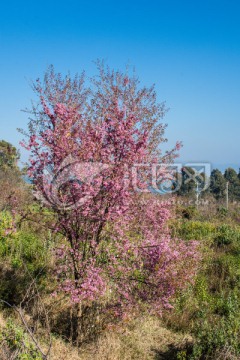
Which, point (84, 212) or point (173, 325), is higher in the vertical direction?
point (84, 212)

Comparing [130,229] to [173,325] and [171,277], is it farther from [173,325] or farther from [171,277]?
[173,325]

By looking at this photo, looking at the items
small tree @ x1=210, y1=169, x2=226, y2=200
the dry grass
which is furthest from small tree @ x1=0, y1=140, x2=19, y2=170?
A: the dry grass

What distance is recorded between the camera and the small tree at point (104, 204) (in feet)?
13.9

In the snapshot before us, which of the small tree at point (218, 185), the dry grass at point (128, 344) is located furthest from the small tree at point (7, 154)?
the dry grass at point (128, 344)

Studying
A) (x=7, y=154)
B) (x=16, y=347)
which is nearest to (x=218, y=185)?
(x=7, y=154)

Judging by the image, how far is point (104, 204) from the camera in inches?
170

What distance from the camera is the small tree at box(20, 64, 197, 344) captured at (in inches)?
167

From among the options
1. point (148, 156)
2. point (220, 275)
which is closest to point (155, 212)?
point (148, 156)

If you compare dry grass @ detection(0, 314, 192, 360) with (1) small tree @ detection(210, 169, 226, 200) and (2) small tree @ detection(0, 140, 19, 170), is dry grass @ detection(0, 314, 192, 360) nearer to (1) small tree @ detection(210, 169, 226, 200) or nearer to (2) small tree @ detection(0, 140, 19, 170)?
(2) small tree @ detection(0, 140, 19, 170)

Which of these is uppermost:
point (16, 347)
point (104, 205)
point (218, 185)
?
point (218, 185)

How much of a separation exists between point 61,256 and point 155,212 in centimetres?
132

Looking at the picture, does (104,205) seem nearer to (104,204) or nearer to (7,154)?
(104,204)

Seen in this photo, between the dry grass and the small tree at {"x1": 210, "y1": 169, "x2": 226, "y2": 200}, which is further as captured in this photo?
the small tree at {"x1": 210, "y1": 169, "x2": 226, "y2": 200}

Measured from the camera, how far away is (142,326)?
17.8 feet
